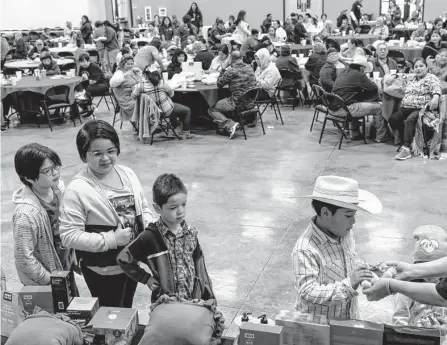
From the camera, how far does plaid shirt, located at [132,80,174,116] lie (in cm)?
808

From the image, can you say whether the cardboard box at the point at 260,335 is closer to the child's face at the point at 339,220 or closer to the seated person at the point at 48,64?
the child's face at the point at 339,220

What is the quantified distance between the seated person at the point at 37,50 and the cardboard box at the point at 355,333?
1313cm

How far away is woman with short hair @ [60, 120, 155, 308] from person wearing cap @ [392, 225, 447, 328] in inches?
52.7

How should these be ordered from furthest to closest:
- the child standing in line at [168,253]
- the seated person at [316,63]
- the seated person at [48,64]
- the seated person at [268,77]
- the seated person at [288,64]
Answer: the seated person at [48,64]
the seated person at [288,64]
the seated person at [316,63]
the seated person at [268,77]
the child standing in line at [168,253]

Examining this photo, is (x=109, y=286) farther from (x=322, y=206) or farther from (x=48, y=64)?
(x=48, y=64)

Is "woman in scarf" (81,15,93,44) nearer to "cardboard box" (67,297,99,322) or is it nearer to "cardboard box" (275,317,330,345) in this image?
"cardboard box" (67,297,99,322)

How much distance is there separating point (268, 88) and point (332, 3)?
17034 millimetres

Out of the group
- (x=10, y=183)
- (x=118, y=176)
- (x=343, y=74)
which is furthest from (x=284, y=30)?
(x=118, y=176)

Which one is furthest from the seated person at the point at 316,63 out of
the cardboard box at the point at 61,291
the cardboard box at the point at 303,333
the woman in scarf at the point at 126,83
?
the cardboard box at the point at 303,333

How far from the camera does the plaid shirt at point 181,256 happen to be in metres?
2.43

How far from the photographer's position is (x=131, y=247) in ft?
8.05

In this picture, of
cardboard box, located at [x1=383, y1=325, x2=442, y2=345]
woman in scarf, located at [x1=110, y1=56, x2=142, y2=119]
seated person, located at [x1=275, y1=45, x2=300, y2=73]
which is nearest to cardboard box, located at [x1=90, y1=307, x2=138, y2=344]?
cardboard box, located at [x1=383, y1=325, x2=442, y2=345]

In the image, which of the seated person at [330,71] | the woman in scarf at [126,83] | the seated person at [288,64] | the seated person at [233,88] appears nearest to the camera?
the seated person at [233,88]

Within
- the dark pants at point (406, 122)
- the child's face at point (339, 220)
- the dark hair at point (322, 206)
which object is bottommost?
the dark pants at point (406, 122)
